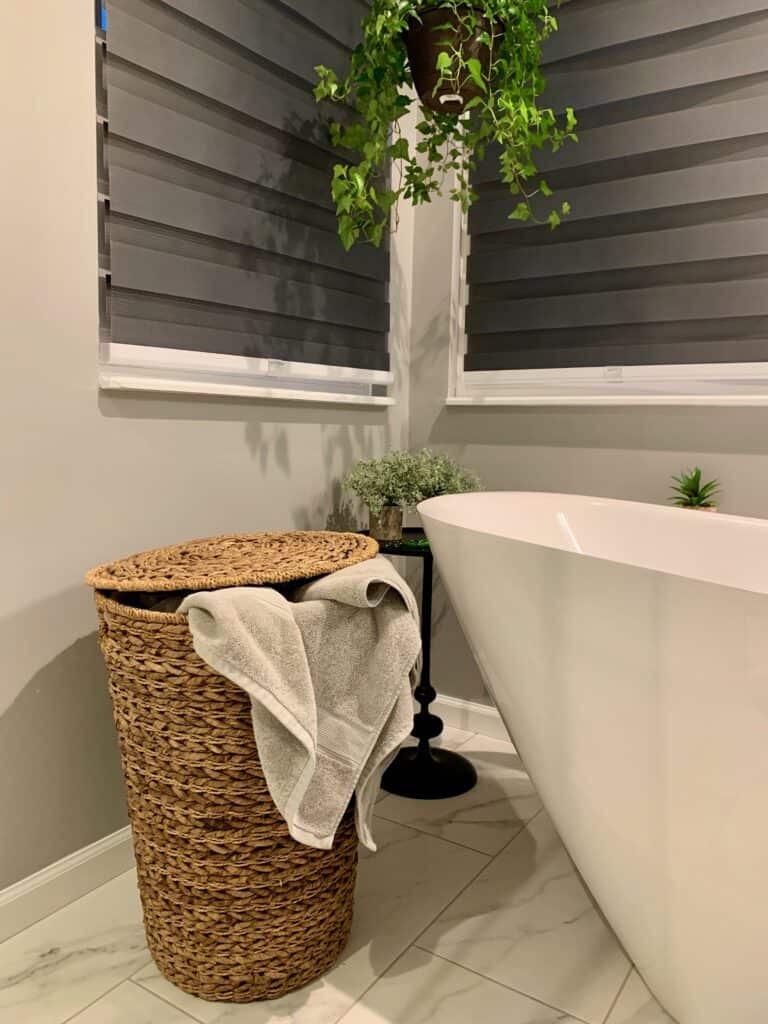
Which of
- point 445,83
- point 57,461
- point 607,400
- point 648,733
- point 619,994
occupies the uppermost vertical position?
point 445,83

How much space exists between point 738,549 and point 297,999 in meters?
1.15

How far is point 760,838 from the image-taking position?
3.15 feet

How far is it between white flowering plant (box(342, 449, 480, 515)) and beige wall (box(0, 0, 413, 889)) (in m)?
0.45

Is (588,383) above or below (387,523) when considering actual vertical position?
above

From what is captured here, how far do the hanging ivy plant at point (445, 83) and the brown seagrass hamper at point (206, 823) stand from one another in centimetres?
102

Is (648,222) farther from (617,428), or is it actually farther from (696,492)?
(696,492)

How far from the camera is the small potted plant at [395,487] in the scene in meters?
1.87

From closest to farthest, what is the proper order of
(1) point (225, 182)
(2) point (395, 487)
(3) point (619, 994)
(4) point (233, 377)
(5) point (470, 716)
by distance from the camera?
(3) point (619, 994) < (1) point (225, 182) < (4) point (233, 377) < (2) point (395, 487) < (5) point (470, 716)

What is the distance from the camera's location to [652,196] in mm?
1825

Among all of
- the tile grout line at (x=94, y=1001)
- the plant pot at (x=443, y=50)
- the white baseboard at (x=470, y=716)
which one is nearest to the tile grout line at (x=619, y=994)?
the tile grout line at (x=94, y=1001)

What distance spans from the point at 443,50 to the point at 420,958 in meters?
1.78

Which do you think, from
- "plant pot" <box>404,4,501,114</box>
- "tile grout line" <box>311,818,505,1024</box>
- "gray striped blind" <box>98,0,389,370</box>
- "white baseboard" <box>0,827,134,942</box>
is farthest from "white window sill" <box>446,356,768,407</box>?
"white baseboard" <box>0,827,134,942</box>

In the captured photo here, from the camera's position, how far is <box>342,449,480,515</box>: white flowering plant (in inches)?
73.6

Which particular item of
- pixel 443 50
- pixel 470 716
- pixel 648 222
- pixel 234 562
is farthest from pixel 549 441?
pixel 234 562
